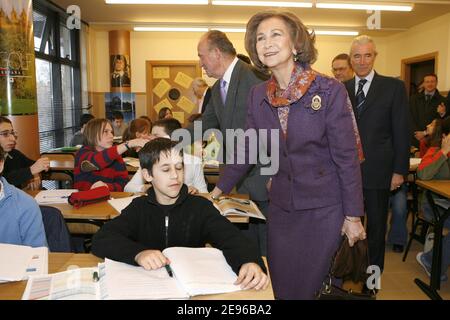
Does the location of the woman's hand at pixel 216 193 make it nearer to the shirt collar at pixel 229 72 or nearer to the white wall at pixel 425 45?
the shirt collar at pixel 229 72

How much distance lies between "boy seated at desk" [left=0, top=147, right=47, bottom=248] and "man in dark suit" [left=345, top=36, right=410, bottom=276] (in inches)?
86.6

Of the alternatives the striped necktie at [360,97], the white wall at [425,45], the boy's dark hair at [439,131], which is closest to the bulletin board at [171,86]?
the white wall at [425,45]

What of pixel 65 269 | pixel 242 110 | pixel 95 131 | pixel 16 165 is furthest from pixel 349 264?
pixel 16 165

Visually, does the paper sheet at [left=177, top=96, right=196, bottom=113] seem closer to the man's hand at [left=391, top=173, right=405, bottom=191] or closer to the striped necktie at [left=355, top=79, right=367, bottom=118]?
the striped necktie at [left=355, top=79, right=367, bottom=118]

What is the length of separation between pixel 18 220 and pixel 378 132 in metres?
2.35

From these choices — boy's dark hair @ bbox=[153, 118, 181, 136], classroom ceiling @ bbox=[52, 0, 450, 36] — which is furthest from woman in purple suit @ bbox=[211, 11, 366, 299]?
classroom ceiling @ bbox=[52, 0, 450, 36]

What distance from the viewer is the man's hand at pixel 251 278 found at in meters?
1.29

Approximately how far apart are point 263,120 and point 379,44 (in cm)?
918

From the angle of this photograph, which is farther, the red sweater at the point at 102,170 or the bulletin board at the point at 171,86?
the bulletin board at the point at 171,86

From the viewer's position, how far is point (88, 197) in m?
2.66

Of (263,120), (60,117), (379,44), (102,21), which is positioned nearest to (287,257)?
(263,120)

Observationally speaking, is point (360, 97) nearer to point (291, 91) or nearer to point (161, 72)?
point (291, 91)

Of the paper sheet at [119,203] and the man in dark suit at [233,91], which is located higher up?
the man in dark suit at [233,91]

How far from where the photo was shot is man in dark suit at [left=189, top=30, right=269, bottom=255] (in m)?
2.87
